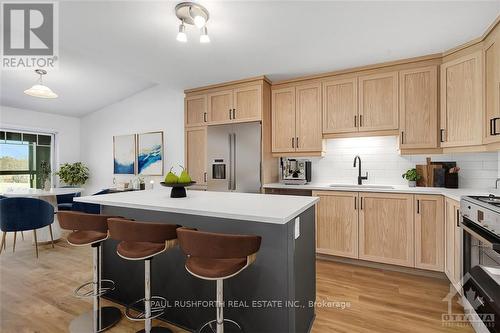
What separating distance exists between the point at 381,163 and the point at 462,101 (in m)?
1.11

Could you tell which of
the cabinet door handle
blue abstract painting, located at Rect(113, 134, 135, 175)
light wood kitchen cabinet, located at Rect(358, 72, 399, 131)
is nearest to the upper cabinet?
light wood kitchen cabinet, located at Rect(358, 72, 399, 131)

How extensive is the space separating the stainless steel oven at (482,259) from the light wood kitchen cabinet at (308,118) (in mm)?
1813

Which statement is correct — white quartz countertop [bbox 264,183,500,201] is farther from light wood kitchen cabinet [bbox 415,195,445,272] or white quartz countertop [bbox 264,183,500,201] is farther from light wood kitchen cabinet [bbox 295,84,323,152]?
light wood kitchen cabinet [bbox 295,84,323,152]

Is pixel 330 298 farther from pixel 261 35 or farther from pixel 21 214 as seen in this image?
pixel 21 214

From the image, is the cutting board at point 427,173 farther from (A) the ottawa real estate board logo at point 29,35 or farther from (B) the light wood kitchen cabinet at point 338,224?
(A) the ottawa real estate board logo at point 29,35

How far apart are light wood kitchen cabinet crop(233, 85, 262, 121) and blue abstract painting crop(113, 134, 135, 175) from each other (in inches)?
107

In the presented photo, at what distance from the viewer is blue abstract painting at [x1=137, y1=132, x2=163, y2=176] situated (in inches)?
191

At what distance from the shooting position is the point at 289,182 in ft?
11.8

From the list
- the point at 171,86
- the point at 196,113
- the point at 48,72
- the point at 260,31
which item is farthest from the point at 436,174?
the point at 48,72

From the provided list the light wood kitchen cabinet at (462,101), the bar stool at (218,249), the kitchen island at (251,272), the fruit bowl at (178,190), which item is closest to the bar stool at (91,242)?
the kitchen island at (251,272)

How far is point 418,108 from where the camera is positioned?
9.46 ft

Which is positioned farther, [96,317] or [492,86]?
[492,86]

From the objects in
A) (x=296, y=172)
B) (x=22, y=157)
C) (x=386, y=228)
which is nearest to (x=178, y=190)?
(x=296, y=172)

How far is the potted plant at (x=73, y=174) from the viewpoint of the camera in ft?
18.4
